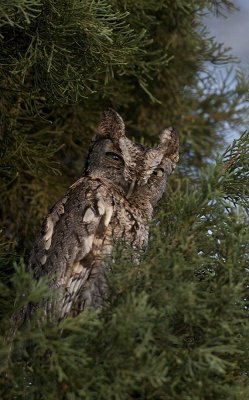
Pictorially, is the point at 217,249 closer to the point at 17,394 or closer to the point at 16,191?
the point at 17,394

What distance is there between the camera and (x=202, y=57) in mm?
4094

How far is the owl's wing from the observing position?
2008 mm

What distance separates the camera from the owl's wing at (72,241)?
2.01m

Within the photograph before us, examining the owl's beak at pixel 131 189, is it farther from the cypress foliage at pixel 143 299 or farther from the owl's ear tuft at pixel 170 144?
the cypress foliage at pixel 143 299

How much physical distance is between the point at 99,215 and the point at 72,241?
0.38 ft

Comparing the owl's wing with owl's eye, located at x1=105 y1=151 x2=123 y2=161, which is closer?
the owl's wing

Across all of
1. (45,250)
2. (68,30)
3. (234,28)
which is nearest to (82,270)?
(45,250)

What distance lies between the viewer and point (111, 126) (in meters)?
2.48

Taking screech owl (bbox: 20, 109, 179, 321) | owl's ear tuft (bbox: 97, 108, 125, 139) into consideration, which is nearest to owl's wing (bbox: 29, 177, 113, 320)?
screech owl (bbox: 20, 109, 179, 321)

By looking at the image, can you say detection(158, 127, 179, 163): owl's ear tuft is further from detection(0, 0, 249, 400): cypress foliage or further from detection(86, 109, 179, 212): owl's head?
detection(0, 0, 249, 400): cypress foliage

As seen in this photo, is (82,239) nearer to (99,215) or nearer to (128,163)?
(99,215)

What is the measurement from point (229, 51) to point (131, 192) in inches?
73.2

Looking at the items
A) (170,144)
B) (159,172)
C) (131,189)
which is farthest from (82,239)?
(170,144)

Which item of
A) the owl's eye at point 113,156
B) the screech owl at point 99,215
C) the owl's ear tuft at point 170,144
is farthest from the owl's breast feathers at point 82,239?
the owl's ear tuft at point 170,144
